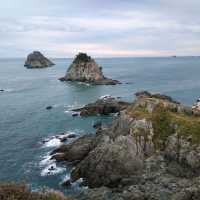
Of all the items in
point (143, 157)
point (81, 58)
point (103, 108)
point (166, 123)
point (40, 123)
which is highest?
point (81, 58)

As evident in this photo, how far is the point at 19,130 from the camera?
88.3m

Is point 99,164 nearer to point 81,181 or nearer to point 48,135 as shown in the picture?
point 81,181

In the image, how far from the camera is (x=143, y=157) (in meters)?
56.2

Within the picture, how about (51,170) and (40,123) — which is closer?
(51,170)

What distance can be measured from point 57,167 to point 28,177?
6094mm

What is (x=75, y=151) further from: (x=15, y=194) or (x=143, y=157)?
(x=15, y=194)

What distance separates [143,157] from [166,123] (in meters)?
8.66

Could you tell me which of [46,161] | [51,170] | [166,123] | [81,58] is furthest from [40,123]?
[81,58]

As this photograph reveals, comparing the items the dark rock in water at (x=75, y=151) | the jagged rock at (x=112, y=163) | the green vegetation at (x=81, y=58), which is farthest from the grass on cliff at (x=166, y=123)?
the green vegetation at (x=81, y=58)

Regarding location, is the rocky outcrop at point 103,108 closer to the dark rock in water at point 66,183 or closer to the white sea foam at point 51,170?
the white sea foam at point 51,170

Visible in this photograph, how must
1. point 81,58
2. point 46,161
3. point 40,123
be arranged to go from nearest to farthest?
point 46,161
point 40,123
point 81,58

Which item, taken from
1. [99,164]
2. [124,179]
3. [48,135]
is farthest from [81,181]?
[48,135]

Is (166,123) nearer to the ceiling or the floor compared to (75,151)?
nearer to the ceiling

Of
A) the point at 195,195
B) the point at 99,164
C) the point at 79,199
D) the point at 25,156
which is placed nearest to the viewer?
the point at 195,195
